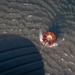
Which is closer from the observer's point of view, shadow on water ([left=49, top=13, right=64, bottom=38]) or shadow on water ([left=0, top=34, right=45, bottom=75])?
shadow on water ([left=0, top=34, right=45, bottom=75])

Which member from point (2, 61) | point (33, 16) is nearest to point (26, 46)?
point (2, 61)

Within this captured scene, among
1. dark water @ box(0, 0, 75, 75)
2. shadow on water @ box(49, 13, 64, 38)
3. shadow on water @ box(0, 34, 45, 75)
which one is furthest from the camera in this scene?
shadow on water @ box(49, 13, 64, 38)

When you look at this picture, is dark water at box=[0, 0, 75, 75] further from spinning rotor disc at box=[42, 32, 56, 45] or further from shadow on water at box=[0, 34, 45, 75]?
shadow on water at box=[0, 34, 45, 75]

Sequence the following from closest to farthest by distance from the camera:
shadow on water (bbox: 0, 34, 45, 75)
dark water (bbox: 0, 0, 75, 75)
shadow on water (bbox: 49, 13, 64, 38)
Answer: shadow on water (bbox: 0, 34, 45, 75) → dark water (bbox: 0, 0, 75, 75) → shadow on water (bbox: 49, 13, 64, 38)

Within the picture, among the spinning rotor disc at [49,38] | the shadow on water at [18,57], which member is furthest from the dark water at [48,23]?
the shadow on water at [18,57]

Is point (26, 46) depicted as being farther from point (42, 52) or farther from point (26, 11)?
point (26, 11)

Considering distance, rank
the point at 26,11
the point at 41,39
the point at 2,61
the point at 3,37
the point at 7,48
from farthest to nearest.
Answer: the point at 26,11 < the point at 41,39 < the point at 3,37 < the point at 7,48 < the point at 2,61

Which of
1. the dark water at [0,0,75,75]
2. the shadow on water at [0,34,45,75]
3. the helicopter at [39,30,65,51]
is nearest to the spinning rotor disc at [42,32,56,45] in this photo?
the helicopter at [39,30,65,51]
